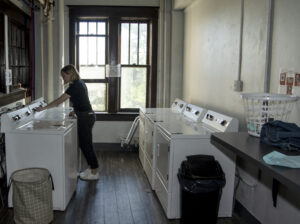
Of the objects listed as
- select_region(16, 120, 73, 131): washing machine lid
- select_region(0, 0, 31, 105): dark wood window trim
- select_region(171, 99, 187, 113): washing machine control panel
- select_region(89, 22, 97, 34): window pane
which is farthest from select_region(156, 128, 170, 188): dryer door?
select_region(89, 22, 97, 34): window pane

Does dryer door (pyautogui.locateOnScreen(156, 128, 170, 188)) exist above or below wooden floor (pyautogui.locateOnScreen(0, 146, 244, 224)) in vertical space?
above

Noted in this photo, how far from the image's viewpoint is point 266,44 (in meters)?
2.85

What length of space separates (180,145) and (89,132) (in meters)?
1.43

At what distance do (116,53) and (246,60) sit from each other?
296 cm

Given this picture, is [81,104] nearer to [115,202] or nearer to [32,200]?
[115,202]

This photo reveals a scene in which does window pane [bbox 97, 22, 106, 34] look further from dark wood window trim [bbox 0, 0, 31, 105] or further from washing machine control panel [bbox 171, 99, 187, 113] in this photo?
washing machine control panel [bbox 171, 99, 187, 113]

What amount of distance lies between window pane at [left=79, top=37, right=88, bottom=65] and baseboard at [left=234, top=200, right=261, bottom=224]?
3629 millimetres

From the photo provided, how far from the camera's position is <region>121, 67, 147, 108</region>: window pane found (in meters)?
5.98

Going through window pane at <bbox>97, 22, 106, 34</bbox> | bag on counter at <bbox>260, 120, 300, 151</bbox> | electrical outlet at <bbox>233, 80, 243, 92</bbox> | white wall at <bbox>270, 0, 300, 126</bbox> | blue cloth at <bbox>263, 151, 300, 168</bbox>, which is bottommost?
blue cloth at <bbox>263, 151, 300, 168</bbox>

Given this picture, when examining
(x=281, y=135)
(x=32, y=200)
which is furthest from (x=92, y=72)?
(x=281, y=135)

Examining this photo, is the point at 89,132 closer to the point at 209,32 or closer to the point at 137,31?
the point at 209,32

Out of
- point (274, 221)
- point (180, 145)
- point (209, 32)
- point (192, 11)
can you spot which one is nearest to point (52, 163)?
point (180, 145)

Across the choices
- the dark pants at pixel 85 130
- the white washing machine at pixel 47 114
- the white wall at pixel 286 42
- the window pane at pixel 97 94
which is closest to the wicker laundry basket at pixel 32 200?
the white washing machine at pixel 47 114

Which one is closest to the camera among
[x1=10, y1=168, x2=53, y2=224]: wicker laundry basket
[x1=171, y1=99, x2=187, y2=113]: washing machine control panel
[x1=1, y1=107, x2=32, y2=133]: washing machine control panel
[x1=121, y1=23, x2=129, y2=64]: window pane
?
[x1=10, y1=168, x2=53, y2=224]: wicker laundry basket
